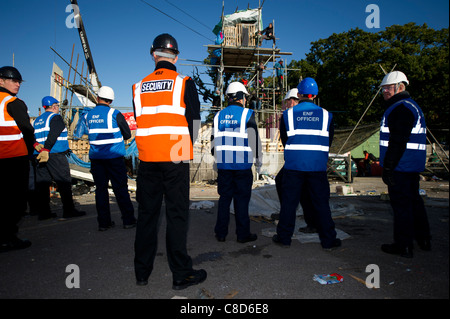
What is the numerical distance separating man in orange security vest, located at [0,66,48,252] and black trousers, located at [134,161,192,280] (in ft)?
7.07

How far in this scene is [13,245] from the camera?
3.53 m

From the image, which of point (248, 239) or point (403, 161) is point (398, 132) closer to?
point (403, 161)

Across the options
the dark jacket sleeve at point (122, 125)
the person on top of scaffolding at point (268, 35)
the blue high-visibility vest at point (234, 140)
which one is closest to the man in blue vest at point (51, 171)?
the dark jacket sleeve at point (122, 125)

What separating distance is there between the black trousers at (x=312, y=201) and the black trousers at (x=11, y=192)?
3.46 m

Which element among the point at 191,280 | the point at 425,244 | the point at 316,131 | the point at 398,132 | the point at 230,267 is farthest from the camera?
the point at 316,131

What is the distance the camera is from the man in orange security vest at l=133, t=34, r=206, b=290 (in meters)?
2.49

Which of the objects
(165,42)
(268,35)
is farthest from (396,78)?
(268,35)

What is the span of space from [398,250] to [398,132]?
1.34 m

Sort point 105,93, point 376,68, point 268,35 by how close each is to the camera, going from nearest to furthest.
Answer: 1. point 105,93
2. point 268,35
3. point 376,68

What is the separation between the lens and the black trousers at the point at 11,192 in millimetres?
3531

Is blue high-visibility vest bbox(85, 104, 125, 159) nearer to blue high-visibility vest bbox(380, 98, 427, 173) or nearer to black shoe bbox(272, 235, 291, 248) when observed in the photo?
black shoe bbox(272, 235, 291, 248)

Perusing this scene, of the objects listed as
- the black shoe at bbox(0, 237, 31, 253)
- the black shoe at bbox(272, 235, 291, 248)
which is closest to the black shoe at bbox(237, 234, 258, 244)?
the black shoe at bbox(272, 235, 291, 248)

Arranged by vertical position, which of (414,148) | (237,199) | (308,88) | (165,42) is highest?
(165,42)

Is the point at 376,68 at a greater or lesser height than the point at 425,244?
greater
